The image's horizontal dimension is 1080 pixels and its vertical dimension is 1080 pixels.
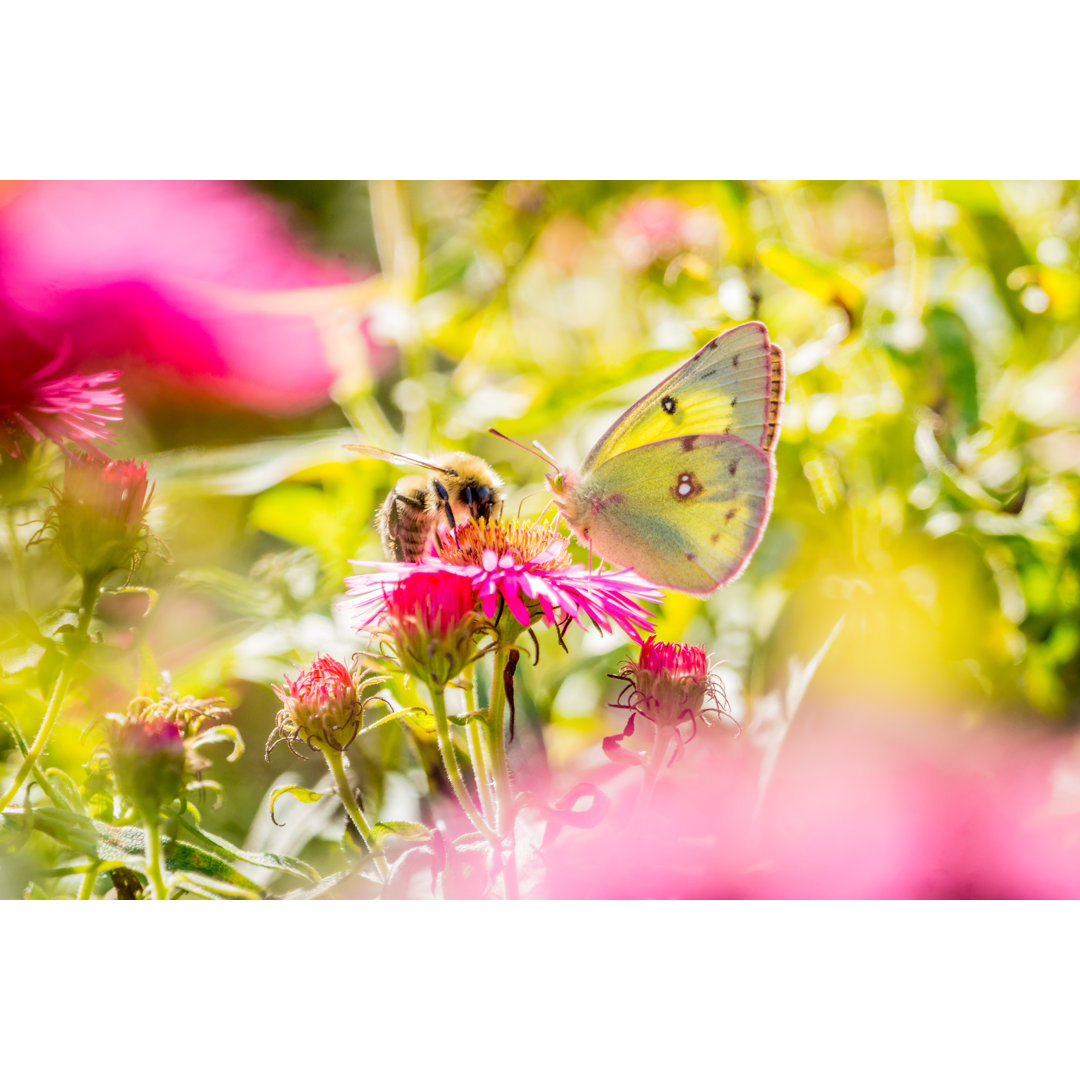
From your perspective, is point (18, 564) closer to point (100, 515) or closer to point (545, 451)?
point (100, 515)

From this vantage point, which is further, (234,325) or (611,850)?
(234,325)

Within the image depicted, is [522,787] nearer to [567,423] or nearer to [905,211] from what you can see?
[567,423]

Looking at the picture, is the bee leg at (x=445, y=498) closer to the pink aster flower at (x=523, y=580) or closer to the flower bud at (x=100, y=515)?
the pink aster flower at (x=523, y=580)

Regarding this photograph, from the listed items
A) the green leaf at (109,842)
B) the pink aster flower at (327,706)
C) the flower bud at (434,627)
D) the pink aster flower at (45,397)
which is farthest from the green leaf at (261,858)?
the pink aster flower at (45,397)

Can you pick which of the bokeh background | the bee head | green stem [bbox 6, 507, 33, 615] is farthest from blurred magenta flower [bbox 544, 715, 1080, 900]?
green stem [bbox 6, 507, 33, 615]
